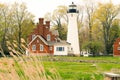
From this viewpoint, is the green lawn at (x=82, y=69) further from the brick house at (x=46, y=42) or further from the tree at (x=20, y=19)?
the tree at (x=20, y=19)

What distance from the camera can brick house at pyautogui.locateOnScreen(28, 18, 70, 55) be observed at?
60281 millimetres

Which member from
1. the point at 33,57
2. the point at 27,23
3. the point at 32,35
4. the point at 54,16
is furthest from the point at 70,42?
the point at 33,57

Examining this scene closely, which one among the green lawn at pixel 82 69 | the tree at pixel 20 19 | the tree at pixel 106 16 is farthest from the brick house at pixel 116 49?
the green lawn at pixel 82 69

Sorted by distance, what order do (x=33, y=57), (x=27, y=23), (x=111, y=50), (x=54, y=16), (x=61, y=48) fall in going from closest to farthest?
(x=33, y=57)
(x=61, y=48)
(x=111, y=50)
(x=27, y=23)
(x=54, y=16)

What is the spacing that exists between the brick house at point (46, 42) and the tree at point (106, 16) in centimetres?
855

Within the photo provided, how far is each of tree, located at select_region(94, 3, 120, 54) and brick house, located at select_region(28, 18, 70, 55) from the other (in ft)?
28.1

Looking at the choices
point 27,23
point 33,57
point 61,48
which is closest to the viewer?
point 33,57

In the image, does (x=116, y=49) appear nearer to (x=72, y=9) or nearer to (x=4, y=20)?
(x=72, y=9)

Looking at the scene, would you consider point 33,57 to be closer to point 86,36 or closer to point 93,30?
point 93,30

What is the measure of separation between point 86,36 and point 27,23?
17.3 m

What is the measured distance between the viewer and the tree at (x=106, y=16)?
64.6 metres

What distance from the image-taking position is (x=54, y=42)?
203 ft

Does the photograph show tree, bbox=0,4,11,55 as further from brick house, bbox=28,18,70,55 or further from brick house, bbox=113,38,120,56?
brick house, bbox=113,38,120,56

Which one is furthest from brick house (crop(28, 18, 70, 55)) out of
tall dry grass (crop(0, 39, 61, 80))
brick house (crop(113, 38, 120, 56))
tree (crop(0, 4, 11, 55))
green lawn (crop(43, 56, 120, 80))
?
tall dry grass (crop(0, 39, 61, 80))
